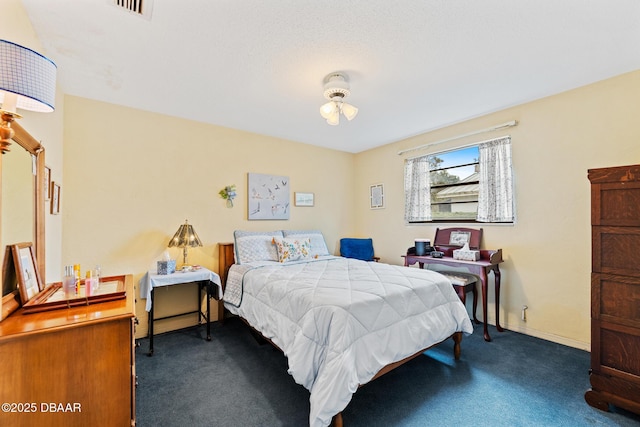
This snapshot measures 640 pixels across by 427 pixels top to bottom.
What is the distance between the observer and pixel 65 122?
8.77ft

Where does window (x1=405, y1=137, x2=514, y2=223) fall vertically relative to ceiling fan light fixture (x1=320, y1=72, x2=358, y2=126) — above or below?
below

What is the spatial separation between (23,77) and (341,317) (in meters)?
1.79

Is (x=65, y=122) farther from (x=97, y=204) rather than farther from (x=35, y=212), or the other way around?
(x=35, y=212)

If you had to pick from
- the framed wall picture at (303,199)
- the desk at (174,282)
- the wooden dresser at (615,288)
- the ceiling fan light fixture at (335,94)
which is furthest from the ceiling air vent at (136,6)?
the wooden dresser at (615,288)

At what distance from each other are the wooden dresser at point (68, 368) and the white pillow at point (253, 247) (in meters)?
2.02

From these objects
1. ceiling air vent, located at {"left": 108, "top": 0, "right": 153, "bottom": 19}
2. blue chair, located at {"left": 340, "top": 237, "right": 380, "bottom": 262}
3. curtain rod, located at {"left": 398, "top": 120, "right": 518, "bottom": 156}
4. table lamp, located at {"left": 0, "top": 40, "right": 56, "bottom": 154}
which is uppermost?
ceiling air vent, located at {"left": 108, "top": 0, "right": 153, "bottom": 19}

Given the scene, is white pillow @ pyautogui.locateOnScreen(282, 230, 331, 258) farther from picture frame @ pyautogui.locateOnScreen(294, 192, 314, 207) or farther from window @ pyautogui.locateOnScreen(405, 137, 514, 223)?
window @ pyautogui.locateOnScreen(405, 137, 514, 223)

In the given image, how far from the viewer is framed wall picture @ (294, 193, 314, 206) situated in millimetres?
4270

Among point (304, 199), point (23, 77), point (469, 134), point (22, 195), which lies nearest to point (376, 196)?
point (304, 199)

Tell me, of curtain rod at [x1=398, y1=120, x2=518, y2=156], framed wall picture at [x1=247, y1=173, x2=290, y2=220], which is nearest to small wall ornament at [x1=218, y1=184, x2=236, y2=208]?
framed wall picture at [x1=247, y1=173, x2=290, y2=220]

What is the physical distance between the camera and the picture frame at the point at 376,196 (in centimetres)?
452

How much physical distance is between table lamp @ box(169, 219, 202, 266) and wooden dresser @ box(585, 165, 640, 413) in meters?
3.49

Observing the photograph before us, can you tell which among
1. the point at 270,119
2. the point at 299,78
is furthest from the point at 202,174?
the point at 299,78

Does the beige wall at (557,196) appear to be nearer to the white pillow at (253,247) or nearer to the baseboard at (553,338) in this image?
the baseboard at (553,338)
